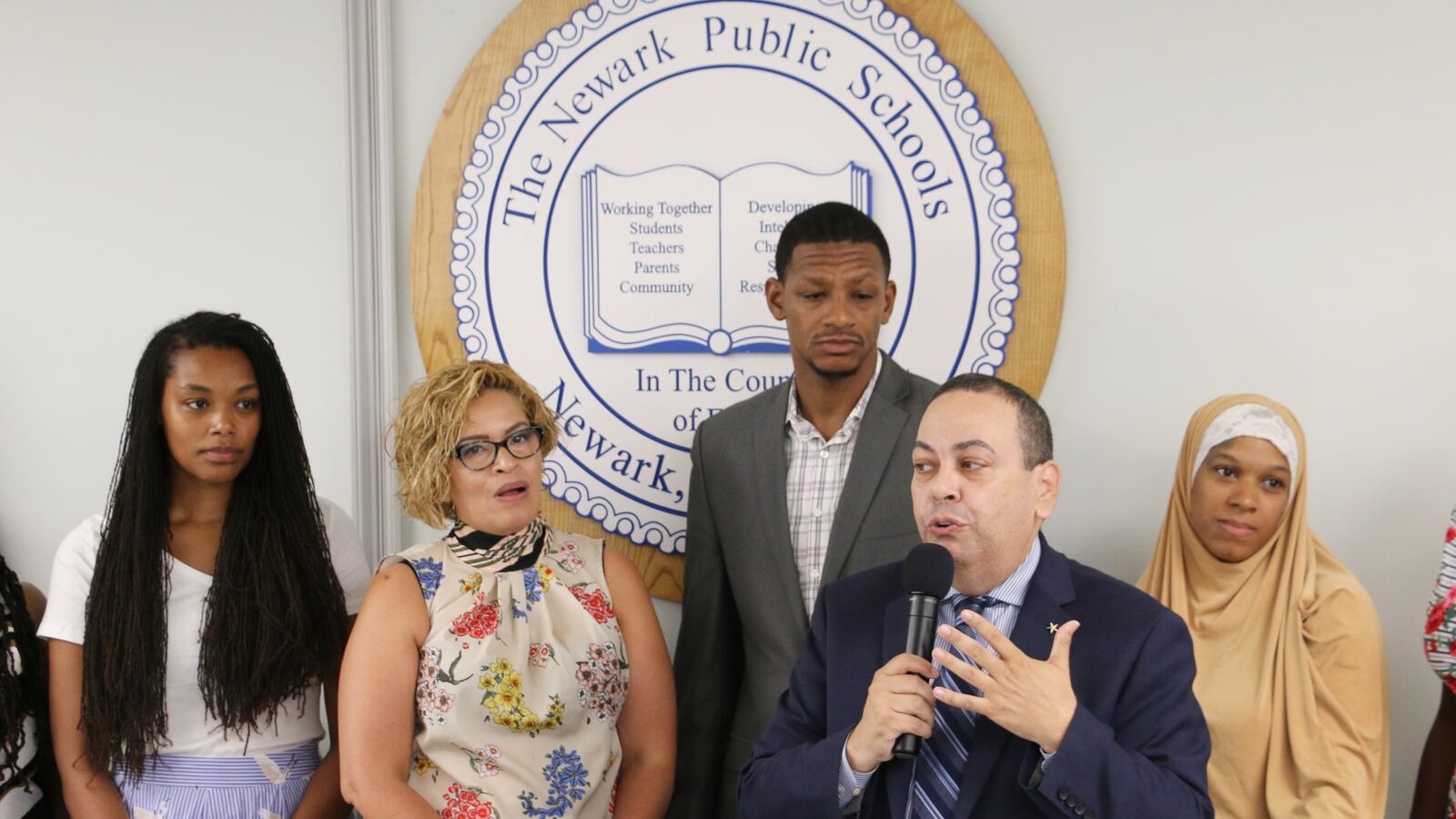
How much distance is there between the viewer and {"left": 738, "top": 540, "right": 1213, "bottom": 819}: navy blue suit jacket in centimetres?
162

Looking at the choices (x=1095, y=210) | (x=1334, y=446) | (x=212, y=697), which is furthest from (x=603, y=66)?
(x=1334, y=446)

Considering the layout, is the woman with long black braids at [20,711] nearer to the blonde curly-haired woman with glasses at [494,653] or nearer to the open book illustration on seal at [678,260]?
the blonde curly-haired woman with glasses at [494,653]

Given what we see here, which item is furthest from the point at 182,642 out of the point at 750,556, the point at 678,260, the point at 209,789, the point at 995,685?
the point at 995,685

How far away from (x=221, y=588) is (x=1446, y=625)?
2.47m

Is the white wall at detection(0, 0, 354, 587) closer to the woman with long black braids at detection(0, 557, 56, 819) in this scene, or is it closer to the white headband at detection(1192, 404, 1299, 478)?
the woman with long black braids at detection(0, 557, 56, 819)

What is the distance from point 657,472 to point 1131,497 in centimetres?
116

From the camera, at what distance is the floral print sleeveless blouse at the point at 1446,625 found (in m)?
2.51

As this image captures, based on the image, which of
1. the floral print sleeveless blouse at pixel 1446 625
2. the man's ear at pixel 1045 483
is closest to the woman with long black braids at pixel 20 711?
the man's ear at pixel 1045 483

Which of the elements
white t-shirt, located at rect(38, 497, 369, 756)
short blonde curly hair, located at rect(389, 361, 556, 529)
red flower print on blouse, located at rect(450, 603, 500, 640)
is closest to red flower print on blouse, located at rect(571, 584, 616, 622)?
red flower print on blouse, located at rect(450, 603, 500, 640)

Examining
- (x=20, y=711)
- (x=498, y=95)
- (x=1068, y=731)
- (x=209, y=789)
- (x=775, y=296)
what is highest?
(x=498, y=95)

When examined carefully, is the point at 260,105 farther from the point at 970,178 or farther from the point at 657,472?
the point at 970,178

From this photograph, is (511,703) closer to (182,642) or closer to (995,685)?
(182,642)

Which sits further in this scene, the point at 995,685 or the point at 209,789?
the point at 209,789

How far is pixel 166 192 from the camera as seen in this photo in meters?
3.14
